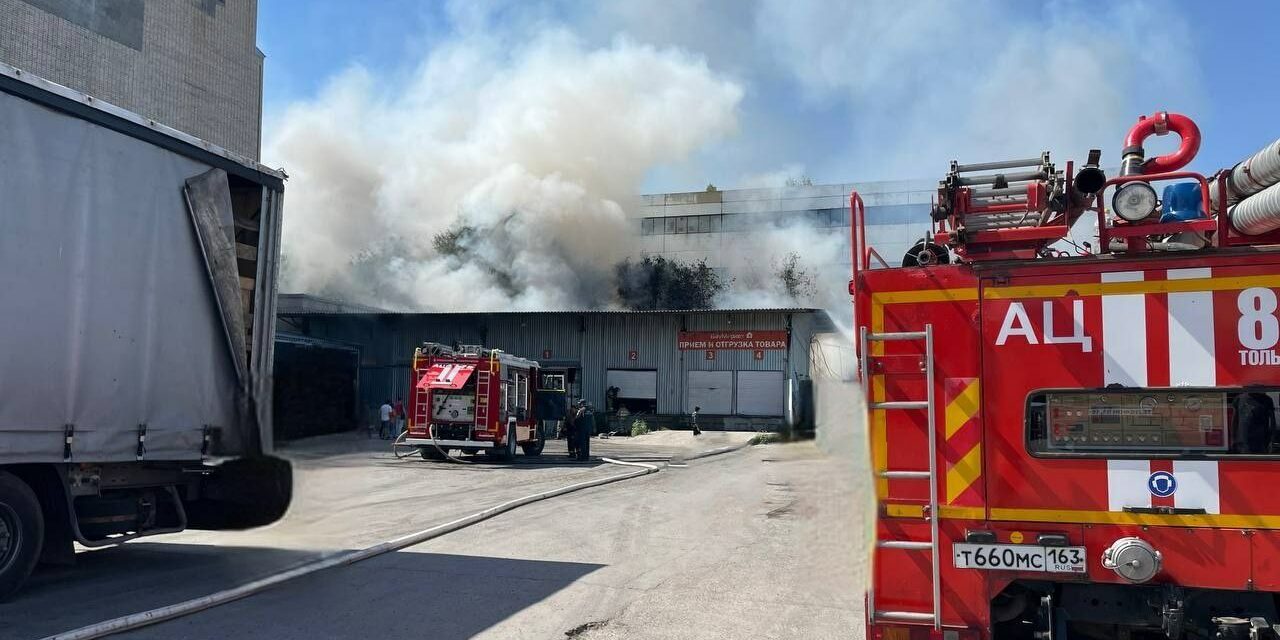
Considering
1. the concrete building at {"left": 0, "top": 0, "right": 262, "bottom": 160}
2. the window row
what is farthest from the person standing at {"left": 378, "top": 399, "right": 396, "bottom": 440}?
the window row

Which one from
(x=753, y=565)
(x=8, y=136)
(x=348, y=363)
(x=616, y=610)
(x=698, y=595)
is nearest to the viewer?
(x=8, y=136)

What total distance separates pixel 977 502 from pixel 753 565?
14.0 ft

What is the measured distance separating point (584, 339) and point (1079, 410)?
30584 millimetres

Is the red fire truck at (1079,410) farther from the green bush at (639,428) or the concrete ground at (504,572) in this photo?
the green bush at (639,428)

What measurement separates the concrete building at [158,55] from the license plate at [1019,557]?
2470 cm

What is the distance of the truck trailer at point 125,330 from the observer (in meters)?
5.59

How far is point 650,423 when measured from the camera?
32.2m

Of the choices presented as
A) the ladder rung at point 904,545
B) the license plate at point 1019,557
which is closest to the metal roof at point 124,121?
the ladder rung at point 904,545

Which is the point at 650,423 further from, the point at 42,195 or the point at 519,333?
the point at 42,195

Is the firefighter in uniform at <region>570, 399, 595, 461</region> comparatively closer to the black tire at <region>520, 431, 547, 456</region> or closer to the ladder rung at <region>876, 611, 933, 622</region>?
the black tire at <region>520, 431, 547, 456</region>

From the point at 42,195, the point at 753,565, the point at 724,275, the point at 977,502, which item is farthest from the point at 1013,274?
the point at 724,275

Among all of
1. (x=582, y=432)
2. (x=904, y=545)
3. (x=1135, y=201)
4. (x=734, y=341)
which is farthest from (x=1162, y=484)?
(x=734, y=341)

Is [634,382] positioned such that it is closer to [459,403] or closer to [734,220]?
[459,403]

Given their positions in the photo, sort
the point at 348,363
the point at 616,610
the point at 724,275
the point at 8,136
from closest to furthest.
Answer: the point at 8,136, the point at 616,610, the point at 348,363, the point at 724,275
